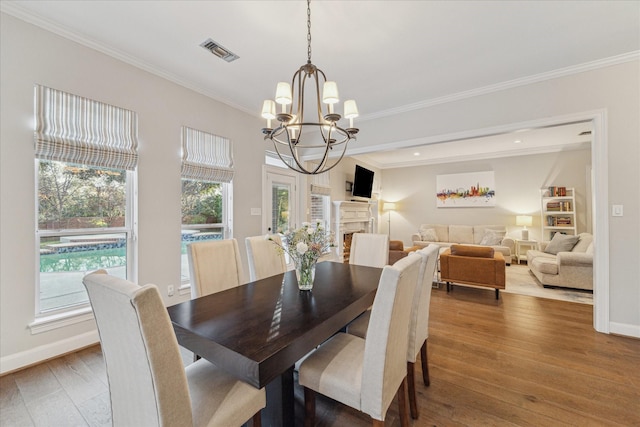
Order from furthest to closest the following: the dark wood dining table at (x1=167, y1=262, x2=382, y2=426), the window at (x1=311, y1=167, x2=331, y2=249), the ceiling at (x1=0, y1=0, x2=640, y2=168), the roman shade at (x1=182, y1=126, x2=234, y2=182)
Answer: the window at (x1=311, y1=167, x2=331, y2=249), the roman shade at (x1=182, y1=126, x2=234, y2=182), the ceiling at (x1=0, y1=0, x2=640, y2=168), the dark wood dining table at (x1=167, y1=262, x2=382, y2=426)

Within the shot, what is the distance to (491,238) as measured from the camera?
6184 millimetres

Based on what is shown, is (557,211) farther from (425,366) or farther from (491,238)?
(425,366)

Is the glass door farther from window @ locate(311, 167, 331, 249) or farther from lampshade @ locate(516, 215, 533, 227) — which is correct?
lampshade @ locate(516, 215, 533, 227)

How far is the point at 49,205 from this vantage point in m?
2.26

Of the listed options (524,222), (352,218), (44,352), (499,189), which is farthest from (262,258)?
(499,189)

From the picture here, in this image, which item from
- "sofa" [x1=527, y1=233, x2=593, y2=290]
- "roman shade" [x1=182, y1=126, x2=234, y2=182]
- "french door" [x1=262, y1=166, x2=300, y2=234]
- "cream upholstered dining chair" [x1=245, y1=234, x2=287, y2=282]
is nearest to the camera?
"cream upholstered dining chair" [x1=245, y1=234, x2=287, y2=282]

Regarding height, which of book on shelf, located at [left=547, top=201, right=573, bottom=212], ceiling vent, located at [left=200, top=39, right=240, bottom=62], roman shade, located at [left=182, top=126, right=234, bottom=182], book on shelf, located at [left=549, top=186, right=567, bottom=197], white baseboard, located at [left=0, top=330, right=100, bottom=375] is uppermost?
ceiling vent, located at [left=200, top=39, right=240, bottom=62]

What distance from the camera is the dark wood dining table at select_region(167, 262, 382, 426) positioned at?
104cm

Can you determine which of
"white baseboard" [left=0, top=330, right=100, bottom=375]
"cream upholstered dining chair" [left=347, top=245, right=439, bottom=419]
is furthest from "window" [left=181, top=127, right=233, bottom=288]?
"cream upholstered dining chair" [left=347, top=245, right=439, bottom=419]

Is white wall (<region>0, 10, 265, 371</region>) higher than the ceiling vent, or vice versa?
the ceiling vent

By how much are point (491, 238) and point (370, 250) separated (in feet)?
15.8

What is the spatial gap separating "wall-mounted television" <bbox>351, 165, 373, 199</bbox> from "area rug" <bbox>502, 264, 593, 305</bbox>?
3426 millimetres

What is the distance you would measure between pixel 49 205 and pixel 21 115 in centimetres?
73

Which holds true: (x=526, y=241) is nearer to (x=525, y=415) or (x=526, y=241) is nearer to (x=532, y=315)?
(x=532, y=315)
